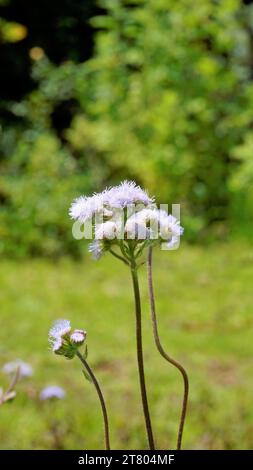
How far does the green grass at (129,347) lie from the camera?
269 cm

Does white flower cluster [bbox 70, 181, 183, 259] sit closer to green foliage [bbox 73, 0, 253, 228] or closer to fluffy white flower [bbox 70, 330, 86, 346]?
fluffy white flower [bbox 70, 330, 86, 346]

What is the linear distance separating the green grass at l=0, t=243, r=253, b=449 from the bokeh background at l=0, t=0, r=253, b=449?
0.01m

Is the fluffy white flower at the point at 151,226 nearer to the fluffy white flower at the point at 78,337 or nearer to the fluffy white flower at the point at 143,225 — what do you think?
the fluffy white flower at the point at 143,225

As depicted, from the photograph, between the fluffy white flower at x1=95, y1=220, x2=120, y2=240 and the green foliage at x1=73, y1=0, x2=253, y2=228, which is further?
the green foliage at x1=73, y1=0, x2=253, y2=228

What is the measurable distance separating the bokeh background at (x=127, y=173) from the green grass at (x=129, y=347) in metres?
0.01

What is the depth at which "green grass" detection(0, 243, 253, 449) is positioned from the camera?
106 inches

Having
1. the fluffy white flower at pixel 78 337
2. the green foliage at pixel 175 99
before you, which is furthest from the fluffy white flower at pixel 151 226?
the green foliage at pixel 175 99

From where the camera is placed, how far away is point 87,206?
3.59 feet

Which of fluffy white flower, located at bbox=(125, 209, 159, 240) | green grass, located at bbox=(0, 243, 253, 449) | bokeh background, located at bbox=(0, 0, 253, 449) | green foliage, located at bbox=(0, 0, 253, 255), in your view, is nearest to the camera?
fluffy white flower, located at bbox=(125, 209, 159, 240)

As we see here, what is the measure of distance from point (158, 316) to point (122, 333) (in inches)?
11.7

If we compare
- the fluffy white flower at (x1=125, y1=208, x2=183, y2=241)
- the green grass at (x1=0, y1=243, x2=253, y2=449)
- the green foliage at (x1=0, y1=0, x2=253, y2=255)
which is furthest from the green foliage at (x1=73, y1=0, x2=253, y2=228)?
the fluffy white flower at (x1=125, y1=208, x2=183, y2=241)
